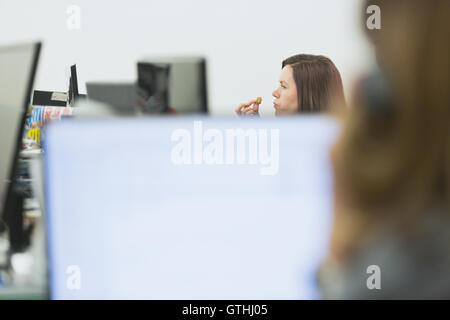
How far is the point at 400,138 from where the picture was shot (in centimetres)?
32

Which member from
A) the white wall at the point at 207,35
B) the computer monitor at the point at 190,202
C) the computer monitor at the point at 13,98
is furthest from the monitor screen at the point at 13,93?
the white wall at the point at 207,35

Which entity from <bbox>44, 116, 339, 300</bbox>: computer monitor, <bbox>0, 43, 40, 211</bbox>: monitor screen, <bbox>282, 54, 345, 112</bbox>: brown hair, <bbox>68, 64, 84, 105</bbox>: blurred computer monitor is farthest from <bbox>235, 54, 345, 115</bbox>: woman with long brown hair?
<bbox>44, 116, 339, 300</bbox>: computer monitor

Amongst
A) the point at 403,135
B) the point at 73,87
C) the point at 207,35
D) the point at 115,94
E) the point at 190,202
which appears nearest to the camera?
the point at 403,135

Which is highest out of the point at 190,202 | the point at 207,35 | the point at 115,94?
the point at 207,35

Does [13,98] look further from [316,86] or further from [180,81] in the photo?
[316,86]

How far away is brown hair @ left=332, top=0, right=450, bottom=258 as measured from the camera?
317mm

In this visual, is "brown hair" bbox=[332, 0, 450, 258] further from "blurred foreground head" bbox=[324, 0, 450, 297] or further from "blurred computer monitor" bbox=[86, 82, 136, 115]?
"blurred computer monitor" bbox=[86, 82, 136, 115]

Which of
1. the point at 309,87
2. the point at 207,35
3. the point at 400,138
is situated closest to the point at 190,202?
the point at 400,138

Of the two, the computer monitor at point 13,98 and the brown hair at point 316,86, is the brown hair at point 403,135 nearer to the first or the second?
the computer monitor at point 13,98

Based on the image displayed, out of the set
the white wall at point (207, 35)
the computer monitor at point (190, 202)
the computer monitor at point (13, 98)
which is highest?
the white wall at point (207, 35)

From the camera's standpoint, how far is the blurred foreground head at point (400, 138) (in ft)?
1.04

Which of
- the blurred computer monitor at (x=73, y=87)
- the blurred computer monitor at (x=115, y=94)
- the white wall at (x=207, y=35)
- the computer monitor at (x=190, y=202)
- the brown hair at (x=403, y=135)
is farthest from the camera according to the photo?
the white wall at (x=207, y=35)

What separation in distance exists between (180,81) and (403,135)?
1.55 feet

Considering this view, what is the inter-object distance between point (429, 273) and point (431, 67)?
0.18 meters
